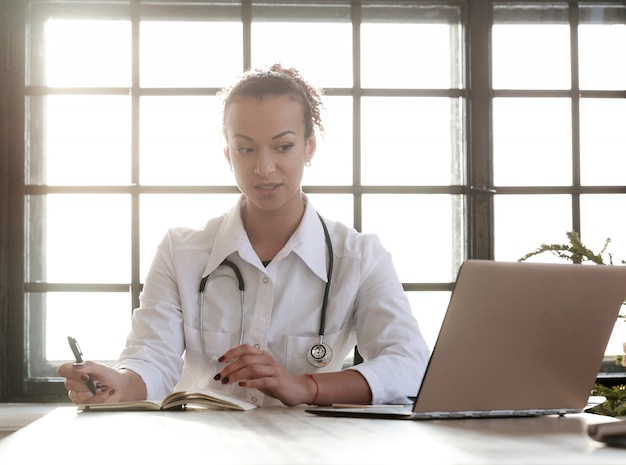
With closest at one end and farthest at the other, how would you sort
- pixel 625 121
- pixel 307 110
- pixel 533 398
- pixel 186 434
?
pixel 186 434 < pixel 533 398 < pixel 307 110 < pixel 625 121

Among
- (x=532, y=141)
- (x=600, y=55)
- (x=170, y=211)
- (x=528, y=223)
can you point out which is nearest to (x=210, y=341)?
(x=170, y=211)

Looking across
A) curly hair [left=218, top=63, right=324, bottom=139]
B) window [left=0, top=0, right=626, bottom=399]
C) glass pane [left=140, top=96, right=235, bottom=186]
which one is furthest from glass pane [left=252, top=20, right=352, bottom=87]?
curly hair [left=218, top=63, right=324, bottom=139]

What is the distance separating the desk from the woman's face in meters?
0.79

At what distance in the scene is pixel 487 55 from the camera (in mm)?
2793

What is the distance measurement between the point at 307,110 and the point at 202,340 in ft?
2.11

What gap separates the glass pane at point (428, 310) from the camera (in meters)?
2.82

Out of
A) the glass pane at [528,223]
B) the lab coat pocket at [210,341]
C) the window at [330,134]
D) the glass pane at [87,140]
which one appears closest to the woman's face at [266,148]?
the lab coat pocket at [210,341]

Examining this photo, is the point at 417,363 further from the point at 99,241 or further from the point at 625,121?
the point at 625,121

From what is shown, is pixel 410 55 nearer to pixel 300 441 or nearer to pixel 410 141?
pixel 410 141

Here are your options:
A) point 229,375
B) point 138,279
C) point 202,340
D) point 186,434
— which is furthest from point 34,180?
point 186,434

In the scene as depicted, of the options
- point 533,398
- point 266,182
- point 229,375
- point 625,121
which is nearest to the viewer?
point 533,398

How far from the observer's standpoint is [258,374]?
148cm

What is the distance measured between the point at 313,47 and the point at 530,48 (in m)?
0.78

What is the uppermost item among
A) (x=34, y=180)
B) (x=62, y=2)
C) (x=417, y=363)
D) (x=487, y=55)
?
(x=62, y=2)
